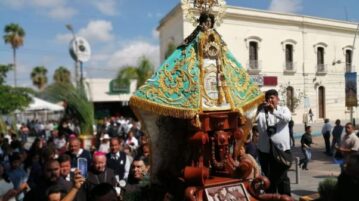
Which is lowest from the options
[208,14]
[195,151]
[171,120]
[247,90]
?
[195,151]

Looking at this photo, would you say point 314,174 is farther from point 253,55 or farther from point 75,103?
point 253,55

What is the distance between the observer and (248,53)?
84.9 feet

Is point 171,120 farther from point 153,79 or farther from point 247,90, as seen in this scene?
point 247,90

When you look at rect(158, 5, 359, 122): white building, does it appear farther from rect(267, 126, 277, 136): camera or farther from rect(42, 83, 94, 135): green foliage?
rect(267, 126, 277, 136): camera

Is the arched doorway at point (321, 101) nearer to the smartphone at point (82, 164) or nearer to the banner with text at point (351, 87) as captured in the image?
the banner with text at point (351, 87)

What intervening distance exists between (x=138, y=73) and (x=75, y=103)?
1121 centimetres

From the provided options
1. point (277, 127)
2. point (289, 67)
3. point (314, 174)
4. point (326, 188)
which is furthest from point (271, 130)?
point (289, 67)

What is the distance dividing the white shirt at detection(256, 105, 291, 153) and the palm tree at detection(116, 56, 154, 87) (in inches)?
722

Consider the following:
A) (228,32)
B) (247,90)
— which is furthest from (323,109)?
(247,90)

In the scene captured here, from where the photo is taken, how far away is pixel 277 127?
4730 millimetres

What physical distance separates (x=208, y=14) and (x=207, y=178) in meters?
1.48

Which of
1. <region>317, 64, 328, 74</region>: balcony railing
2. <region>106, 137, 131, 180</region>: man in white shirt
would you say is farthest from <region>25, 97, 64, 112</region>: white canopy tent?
<region>106, 137, 131, 180</region>: man in white shirt

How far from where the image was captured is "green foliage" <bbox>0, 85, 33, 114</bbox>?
68.6 ft

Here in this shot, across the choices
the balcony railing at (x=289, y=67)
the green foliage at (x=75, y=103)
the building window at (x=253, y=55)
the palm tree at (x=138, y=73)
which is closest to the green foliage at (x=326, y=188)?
the green foliage at (x=75, y=103)
